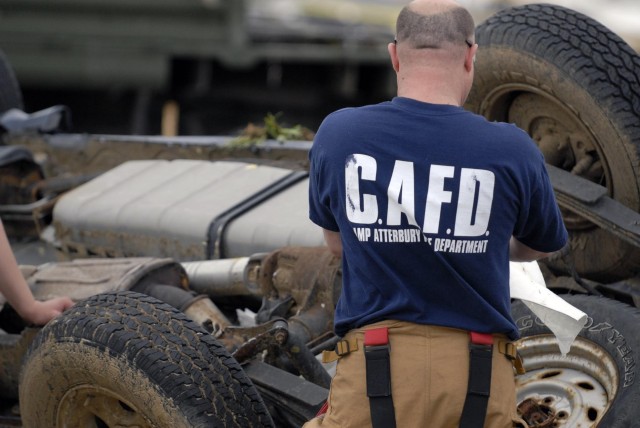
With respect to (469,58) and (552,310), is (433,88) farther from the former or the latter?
(552,310)

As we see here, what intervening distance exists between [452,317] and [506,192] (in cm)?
34

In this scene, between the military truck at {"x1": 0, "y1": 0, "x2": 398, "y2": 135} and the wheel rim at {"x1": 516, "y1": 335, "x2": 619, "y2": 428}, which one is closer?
the wheel rim at {"x1": 516, "y1": 335, "x2": 619, "y2": 428}

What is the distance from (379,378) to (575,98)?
5.87 feet

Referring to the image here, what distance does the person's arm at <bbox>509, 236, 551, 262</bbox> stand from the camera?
2.84 meters

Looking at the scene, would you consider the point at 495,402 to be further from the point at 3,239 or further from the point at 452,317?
the point at 3,239

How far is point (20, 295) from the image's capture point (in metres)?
3.94

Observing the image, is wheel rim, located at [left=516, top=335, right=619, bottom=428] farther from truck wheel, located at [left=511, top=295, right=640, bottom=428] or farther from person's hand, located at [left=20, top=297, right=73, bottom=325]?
person's hand, located at [left=20, top=297, right=73, bottom=325]

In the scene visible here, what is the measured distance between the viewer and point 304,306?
4.10 meters

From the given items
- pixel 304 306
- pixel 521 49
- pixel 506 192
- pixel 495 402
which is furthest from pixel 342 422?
pixel 521 49

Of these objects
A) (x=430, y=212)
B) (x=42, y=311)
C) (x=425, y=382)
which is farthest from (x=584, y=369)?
(x=42, y=311)

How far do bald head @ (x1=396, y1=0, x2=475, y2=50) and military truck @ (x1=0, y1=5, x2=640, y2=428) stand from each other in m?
1.25

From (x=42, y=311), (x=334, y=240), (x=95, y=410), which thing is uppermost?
(x=334, y=240)

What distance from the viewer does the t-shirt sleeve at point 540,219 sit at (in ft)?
8.64

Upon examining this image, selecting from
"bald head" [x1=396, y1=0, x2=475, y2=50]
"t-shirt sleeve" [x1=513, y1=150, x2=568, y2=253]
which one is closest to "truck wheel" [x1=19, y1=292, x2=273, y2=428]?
"t-shirt sleeve" [x1=513, y1=150, x2=568, y2=253]
